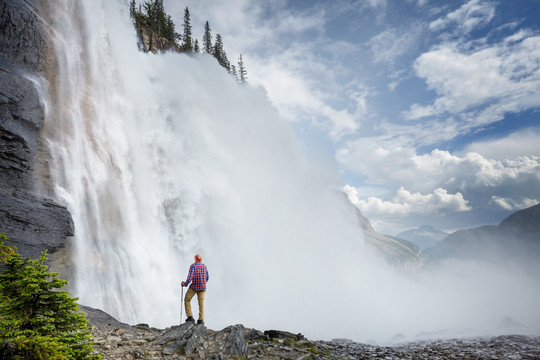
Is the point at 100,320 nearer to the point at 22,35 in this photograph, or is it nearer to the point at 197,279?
the point at 197,279

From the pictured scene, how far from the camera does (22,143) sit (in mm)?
12789

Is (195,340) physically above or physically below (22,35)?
below

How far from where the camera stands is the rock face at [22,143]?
11643mm

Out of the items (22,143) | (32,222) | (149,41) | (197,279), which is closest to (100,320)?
(197,279)

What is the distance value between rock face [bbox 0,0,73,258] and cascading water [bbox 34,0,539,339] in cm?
203

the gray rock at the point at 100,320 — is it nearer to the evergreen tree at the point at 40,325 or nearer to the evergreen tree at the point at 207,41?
the evergreen tree at the point at 40,325

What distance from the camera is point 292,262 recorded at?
49.8 meters

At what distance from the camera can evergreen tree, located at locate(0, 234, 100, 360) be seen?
3426 mm

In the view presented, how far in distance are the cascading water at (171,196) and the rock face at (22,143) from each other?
2.03 meters

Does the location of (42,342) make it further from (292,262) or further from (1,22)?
(292,262)

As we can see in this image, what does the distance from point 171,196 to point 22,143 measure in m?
19.0

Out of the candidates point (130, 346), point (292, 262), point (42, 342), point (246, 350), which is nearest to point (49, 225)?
point (130, 346)

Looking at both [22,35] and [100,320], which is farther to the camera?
[22,35]

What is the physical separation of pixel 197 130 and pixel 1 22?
25985mm
